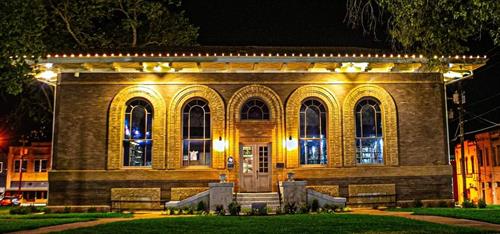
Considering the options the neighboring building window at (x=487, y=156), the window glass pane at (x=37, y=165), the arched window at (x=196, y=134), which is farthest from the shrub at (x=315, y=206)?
the window glass pane at (x=37, y=165)

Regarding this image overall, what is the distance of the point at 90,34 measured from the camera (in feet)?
95.4

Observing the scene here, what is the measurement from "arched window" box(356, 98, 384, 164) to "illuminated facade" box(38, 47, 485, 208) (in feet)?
0.13

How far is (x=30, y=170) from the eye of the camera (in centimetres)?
5797

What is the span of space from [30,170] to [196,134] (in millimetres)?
46042

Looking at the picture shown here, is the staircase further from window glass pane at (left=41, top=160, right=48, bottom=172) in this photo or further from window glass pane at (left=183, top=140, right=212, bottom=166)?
window glass pane at (left=41, top=160, right=48, bottom=172)

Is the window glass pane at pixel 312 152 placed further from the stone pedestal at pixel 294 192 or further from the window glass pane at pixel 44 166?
the window glass pane at pixel 44 166

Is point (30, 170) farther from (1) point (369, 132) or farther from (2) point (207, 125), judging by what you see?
(1) point (369, 132)

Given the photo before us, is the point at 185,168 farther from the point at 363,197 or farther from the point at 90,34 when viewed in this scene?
the point at 90,34

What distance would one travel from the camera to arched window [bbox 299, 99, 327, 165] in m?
19.4

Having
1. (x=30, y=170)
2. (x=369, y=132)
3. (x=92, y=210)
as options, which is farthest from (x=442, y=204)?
(x=30, y=170)

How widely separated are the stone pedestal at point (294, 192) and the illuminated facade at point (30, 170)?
1882 inches

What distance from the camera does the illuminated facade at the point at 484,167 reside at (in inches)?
1740

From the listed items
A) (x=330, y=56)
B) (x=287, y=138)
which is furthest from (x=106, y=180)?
(x=330, y=56)

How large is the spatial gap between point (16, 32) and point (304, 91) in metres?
10.8
